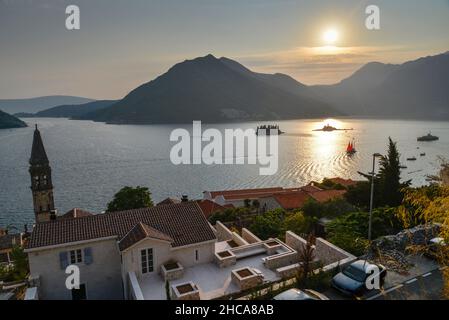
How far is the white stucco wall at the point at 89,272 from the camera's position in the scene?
15514 millimetres

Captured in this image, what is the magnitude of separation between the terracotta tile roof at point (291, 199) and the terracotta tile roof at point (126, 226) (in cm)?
2131

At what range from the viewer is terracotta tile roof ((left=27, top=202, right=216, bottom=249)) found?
1588 cm

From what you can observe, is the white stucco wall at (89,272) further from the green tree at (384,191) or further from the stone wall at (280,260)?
the green tree at (384,191)

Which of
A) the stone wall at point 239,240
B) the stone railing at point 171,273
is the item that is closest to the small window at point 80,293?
the stone railing at point 171,273

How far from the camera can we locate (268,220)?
24.2 meters

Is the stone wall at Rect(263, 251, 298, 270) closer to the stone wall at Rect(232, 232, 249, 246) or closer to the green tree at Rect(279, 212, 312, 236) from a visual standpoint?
the stone wall at Rect(232, 232, 249, 246)

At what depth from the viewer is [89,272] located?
1620cm

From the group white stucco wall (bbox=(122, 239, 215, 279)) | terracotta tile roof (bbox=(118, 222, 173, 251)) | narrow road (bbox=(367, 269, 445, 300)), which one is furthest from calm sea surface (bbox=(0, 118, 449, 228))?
narrow road (bbox=(367, 269, 445, 300))

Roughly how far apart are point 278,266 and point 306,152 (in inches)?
4074

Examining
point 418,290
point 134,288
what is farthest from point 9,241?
point 418,290

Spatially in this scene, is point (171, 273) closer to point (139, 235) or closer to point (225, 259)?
point (139, 235)

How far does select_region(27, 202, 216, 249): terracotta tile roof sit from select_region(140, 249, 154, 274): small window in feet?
4.16
